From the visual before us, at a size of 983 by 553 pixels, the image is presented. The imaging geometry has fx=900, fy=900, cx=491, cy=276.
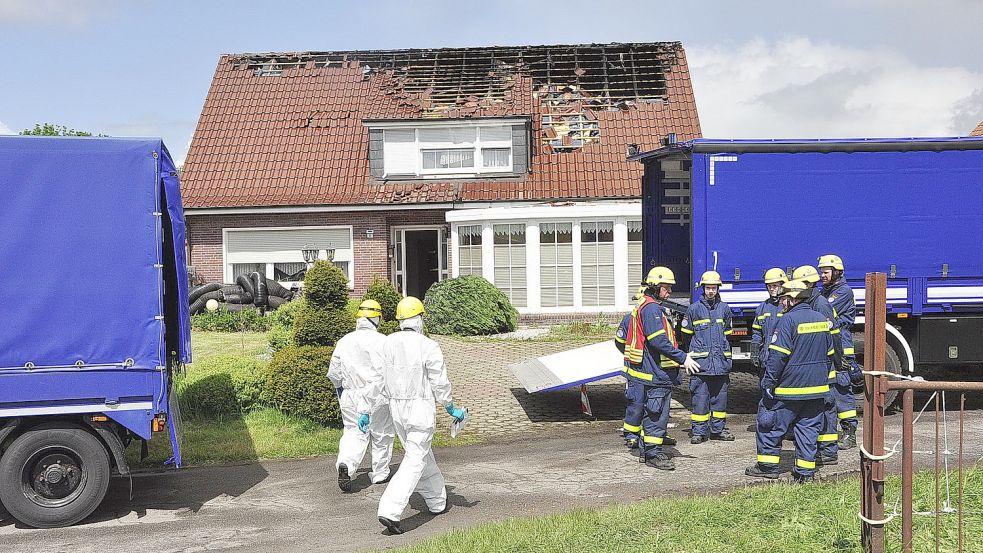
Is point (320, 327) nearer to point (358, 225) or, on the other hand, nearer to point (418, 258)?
point (358, 225)

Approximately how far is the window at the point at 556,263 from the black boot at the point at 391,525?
42.6 feet

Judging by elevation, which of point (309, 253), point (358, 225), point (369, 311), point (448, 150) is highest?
point (448, 150)

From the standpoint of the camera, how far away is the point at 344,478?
8.23 metres

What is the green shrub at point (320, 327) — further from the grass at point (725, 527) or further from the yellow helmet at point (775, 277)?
the yellow helmet at point (775, 277)

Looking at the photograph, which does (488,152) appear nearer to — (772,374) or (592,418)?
(592,418)

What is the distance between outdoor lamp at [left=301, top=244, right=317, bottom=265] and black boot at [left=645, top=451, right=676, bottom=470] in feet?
46.5

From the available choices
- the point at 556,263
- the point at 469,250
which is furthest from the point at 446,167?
the point at 556,263

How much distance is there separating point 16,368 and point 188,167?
645 inches

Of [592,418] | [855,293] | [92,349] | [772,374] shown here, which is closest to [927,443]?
[855,293]

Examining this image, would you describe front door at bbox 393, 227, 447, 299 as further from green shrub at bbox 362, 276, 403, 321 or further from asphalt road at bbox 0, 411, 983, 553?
asphalt road at bbox 0, 411, 983, 553

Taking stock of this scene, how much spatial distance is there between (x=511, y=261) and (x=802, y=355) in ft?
40.4

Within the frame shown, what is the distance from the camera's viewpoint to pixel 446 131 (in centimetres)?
2175

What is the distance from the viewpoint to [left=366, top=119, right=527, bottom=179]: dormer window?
21609 mm

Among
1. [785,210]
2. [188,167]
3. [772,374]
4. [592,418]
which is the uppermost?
[188,167]
